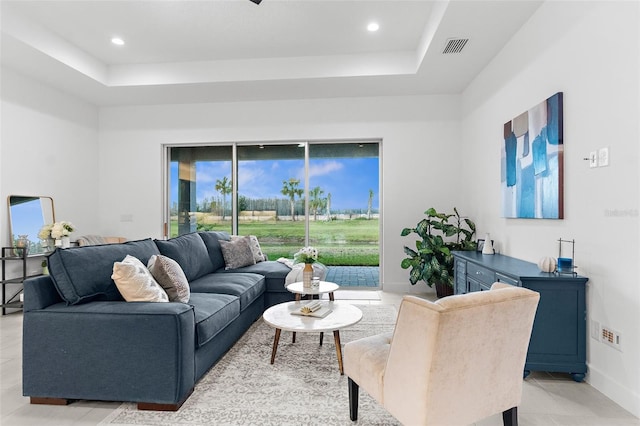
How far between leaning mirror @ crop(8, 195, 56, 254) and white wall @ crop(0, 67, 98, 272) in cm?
6

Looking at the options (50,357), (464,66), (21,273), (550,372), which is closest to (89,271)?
(50,357)

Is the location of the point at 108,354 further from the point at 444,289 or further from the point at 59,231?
the point at 444,289

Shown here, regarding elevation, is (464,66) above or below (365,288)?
above

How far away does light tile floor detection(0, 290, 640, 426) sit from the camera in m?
2.02

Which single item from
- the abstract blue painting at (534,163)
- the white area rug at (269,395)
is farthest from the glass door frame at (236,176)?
the white area rug at (269,395)

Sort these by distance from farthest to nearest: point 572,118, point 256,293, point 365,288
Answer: point 365,288 → point 256,293 → point 572,118

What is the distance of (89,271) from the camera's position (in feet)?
7.80

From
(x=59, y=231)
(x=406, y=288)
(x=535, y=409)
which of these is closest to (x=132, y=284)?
(x=535, y=409)

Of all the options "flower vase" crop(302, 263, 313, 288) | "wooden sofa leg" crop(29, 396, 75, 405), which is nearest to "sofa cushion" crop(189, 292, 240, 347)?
"flower vase" crop(302, 263, 313, 288)

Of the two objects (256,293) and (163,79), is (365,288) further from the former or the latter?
(163,79)

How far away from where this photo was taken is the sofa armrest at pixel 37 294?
2.16 meters

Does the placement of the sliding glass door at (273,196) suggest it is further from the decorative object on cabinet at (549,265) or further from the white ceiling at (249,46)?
the decorative object on cabinet at (549,265)

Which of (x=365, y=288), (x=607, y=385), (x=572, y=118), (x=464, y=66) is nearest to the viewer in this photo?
(x=607, y=385)

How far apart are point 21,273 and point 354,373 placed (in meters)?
4.66
